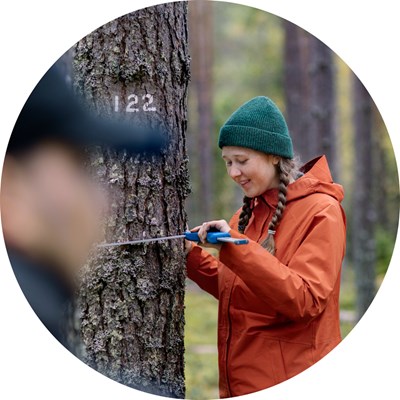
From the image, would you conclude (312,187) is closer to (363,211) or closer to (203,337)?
(203,337)

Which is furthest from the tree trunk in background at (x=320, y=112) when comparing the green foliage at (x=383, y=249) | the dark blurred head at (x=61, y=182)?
the dark blurred head at (x=61, y=182)

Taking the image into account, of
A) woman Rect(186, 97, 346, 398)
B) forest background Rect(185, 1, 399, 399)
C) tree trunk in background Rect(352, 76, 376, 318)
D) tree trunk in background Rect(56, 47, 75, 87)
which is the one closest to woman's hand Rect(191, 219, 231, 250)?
woman Rect(186, 97, 346, 398)

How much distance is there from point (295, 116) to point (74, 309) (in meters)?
4.80

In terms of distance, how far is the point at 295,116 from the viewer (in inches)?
252

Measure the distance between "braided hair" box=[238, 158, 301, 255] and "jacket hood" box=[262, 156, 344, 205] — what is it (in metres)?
0.03

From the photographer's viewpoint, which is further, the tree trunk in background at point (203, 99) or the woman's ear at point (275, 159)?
the tree trunk in background at point (203, 99)

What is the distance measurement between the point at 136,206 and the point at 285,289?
0.52 metres

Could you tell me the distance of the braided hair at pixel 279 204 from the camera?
76.5 inches

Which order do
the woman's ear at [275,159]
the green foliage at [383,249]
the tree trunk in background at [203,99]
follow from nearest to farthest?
the woman's ear at [275,159], the green foliage at [383,249], the tree trunk in background at [203,99]

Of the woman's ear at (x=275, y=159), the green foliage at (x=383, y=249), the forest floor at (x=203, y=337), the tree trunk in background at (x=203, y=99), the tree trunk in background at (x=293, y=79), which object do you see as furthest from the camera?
the tree trunk in background at (x=203, y=99)

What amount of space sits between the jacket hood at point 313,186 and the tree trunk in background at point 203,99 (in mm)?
6173

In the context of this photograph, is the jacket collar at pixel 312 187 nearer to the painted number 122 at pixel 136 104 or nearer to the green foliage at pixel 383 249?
the painted number 122 at pixel 136 104

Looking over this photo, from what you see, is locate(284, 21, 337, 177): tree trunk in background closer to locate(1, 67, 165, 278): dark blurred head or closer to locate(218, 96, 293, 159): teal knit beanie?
locate(218, 96, 293, 159): teal knit beanie

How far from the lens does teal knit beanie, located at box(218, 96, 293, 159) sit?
1.97 metres
